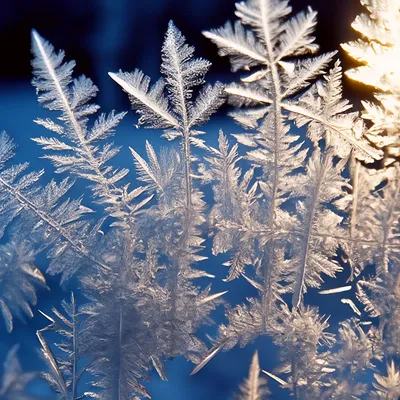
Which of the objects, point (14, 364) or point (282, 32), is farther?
point (14, 364)

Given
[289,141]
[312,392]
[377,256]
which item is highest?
[289,141]

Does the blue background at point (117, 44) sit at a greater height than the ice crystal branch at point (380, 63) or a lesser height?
greater

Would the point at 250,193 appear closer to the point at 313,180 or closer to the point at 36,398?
the point at 313,180

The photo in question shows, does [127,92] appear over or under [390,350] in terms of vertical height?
over

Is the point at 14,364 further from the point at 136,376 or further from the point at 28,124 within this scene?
the point at 28,124

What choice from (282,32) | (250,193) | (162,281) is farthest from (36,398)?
(282,32)

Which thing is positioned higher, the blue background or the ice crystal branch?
the blue background

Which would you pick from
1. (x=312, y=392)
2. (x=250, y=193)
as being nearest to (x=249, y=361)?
(x=312, y=392)
